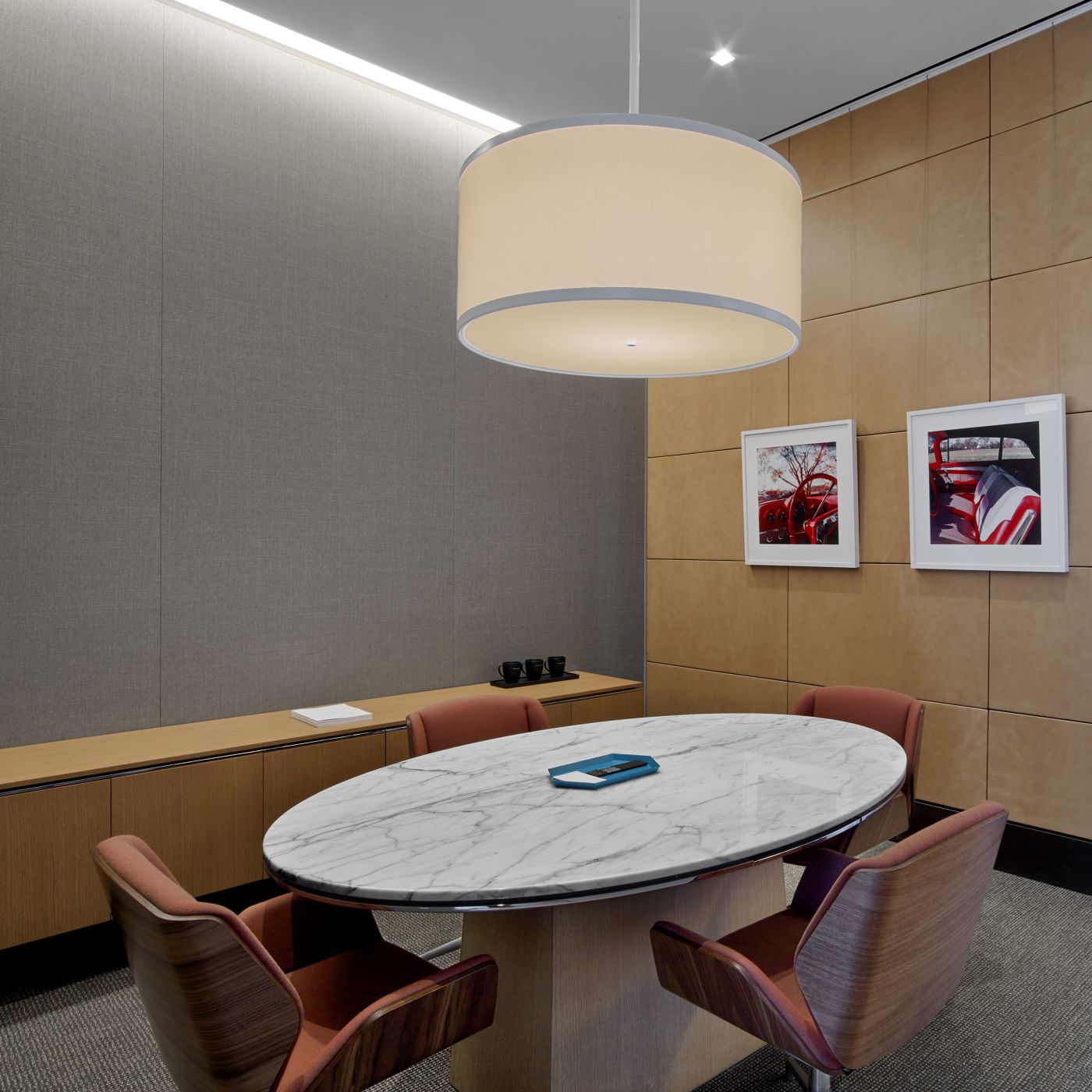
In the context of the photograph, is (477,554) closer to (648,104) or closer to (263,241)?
(263,241)

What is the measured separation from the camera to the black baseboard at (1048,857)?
3482mm

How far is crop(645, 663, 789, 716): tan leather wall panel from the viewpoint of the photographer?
463cm

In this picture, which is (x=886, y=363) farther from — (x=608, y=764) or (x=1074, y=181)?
(x=608, y=764)

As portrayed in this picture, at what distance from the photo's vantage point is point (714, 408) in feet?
16.2

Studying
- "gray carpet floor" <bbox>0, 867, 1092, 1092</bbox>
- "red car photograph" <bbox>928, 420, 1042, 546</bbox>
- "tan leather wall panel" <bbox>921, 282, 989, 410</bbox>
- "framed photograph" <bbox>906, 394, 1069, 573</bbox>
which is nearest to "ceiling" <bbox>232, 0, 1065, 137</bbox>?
"tan leather wall panel" <bbox>921, 282, 989, 410</bbox>

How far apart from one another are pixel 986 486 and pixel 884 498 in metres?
0.50

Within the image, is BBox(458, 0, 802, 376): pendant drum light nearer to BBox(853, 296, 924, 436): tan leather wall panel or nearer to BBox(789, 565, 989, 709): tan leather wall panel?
BBox(853, 296, 924, 436): tan leather wall panel

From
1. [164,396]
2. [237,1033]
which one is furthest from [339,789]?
[164,396]

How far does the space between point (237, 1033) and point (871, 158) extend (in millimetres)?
4457

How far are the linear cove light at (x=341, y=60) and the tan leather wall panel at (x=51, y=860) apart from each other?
10.2 feet

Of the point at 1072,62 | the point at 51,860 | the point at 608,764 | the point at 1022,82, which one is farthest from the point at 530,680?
the point at 1072,62

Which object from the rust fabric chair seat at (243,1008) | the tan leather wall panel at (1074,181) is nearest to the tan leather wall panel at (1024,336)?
the tan leather wall panel at (1074,181)

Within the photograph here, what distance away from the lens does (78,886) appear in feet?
9.10

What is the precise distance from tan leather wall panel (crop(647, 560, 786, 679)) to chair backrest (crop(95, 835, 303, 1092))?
3.58 m
